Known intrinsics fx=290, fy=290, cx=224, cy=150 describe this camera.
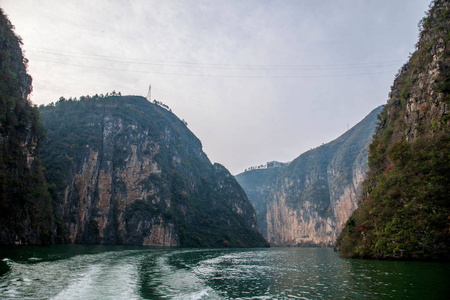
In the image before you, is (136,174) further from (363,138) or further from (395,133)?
(363,138)

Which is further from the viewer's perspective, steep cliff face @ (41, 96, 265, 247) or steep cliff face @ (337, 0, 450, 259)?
steep cliff face @ (41, 96, 265, 247)

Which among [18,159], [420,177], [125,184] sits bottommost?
[420,177]

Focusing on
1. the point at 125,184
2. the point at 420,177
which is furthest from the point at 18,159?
the point at 125,184

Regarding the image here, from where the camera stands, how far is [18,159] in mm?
49094

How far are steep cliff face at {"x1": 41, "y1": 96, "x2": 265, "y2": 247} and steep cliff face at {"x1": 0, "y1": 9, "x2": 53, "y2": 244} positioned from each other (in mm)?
18824

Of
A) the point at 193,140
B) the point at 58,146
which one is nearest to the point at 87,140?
the point at 58,146

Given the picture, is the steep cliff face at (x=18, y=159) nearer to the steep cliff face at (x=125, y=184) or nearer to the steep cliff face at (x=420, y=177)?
the steep cliff face at (x=125, y=184)

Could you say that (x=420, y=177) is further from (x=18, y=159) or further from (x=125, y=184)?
(x=125, y=184)

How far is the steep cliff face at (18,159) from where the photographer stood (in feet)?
143

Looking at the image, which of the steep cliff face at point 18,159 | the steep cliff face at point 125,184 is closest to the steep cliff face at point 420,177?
the steep cliff face at point 18,159

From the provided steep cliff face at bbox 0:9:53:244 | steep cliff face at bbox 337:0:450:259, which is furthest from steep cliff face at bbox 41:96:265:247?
steep cliff face at bbox 337:0:450:259

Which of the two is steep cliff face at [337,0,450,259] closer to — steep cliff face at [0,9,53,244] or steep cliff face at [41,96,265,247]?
steep cliff face at [0,9,53,244]

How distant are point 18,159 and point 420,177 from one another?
58299mm

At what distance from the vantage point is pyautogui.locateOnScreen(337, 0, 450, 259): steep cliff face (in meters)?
26.3
